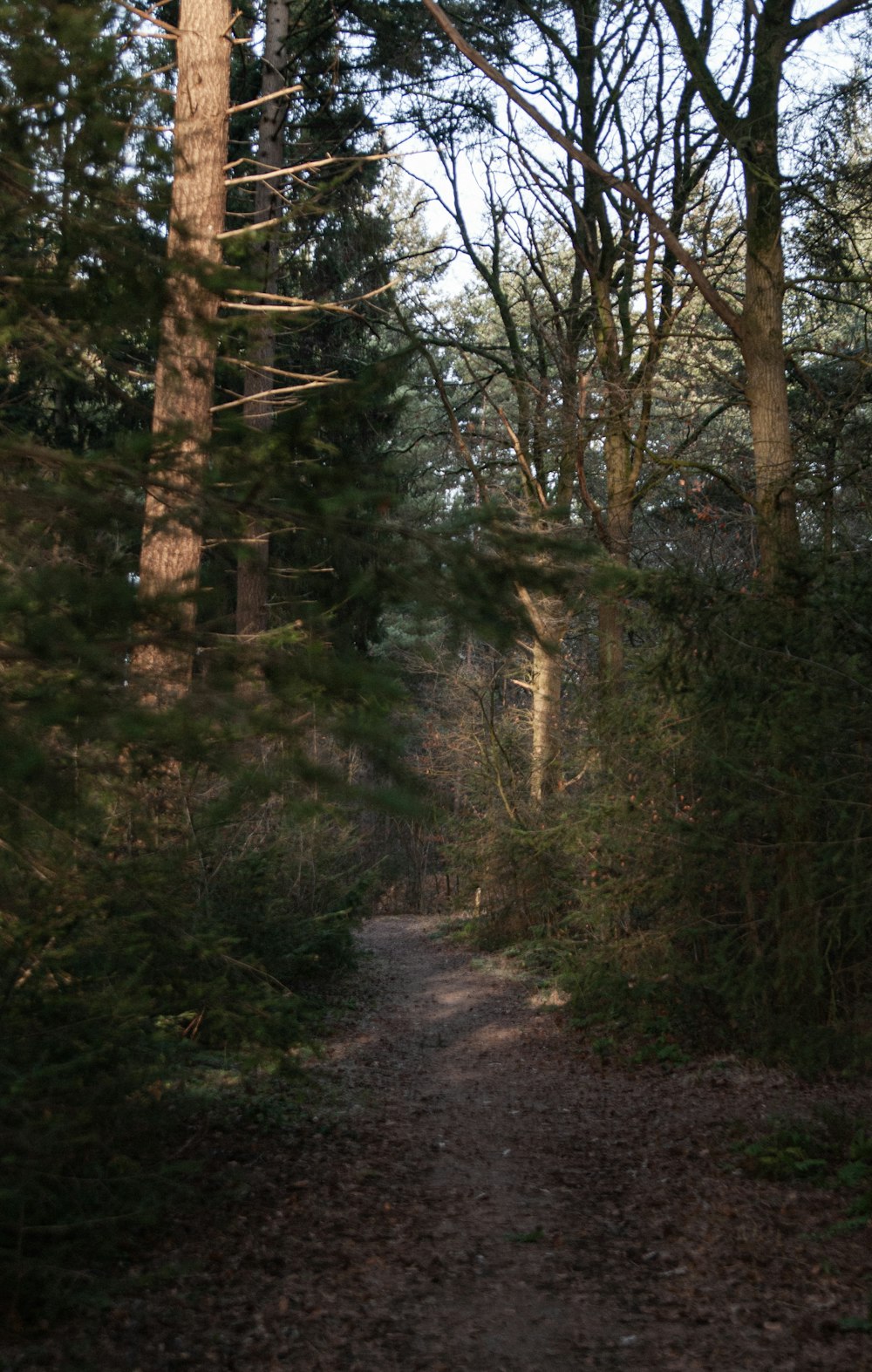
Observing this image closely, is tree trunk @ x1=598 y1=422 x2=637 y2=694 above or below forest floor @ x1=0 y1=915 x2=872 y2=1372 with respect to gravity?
above

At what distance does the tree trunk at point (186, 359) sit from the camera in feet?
13.7

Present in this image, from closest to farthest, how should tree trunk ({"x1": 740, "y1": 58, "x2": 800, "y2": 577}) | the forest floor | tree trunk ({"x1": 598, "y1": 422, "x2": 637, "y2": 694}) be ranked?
the forest floor < tree trunk ({"x1": 740, "y1": 58, "x2": 800, "y2": 577}) < tree trunk ({"x1": 598, "y1": 422, "x2": 637, "y2": 694})

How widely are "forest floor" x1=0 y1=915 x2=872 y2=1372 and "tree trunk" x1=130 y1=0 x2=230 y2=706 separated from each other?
2.51 m

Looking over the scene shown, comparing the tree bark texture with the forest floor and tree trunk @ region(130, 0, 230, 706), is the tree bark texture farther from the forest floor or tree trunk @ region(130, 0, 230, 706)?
the forest floor

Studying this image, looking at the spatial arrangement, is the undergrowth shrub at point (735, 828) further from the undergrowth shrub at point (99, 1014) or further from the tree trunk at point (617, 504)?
the tree trunk at point (617, 504)

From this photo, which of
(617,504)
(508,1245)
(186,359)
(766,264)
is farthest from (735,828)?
(617,504)

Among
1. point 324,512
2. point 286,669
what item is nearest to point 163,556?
point 324,512

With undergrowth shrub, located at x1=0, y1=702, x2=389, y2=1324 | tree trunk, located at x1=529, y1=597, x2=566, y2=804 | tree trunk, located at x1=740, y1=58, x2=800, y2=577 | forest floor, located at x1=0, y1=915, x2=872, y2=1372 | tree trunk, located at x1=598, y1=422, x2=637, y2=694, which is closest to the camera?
undergrowth shrub, located at x1=0, y1=702, x2=389, y2=1324

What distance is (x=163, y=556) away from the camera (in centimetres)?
812

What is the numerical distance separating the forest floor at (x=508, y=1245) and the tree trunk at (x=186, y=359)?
2508mm

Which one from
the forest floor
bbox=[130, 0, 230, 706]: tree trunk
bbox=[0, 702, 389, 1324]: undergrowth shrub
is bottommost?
the forest floor

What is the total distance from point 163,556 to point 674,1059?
225 inches

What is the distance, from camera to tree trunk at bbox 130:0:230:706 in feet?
13.7

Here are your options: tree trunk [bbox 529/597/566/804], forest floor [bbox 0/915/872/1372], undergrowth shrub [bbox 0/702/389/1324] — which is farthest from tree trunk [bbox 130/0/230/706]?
tree trunk [bbox 529/597/566/804]
